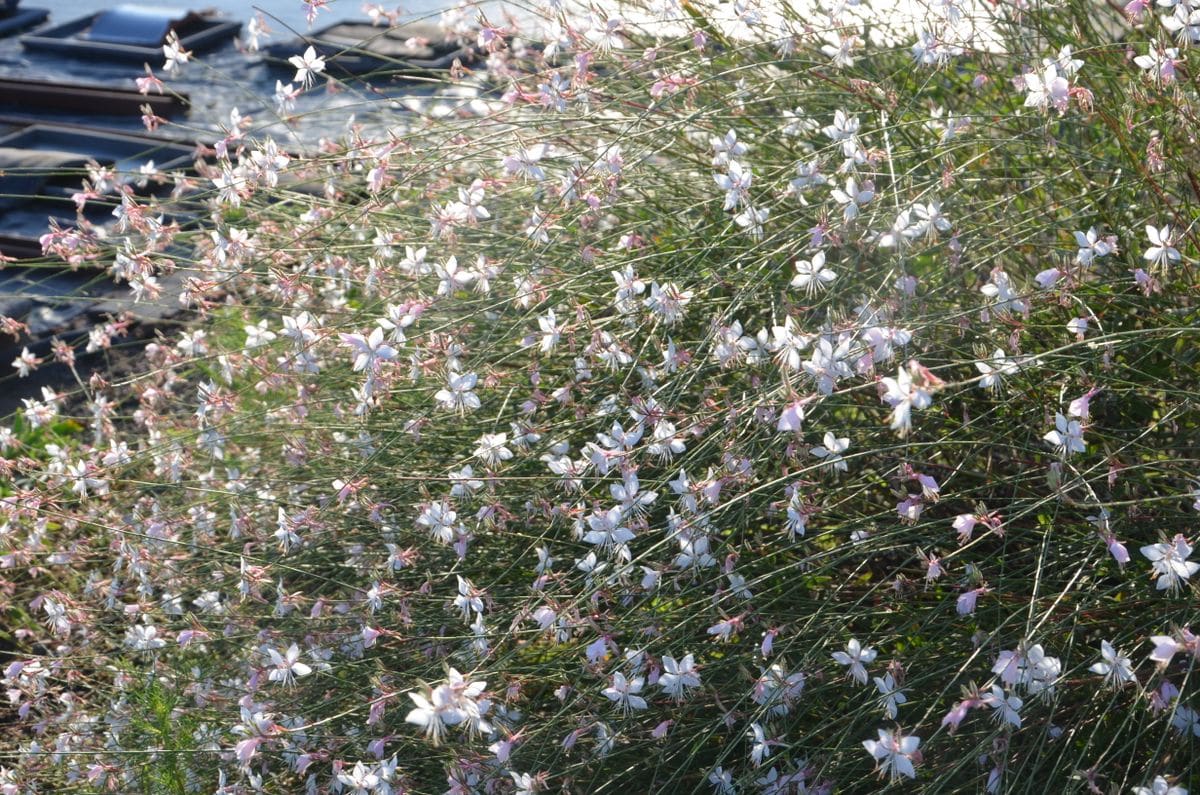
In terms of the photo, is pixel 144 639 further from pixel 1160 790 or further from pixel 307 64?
pixel 1160 790

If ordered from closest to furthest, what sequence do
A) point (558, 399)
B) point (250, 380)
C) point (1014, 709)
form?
point (1014, 709)
point (558, 399)
point (250, 380)

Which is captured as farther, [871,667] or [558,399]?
[558,399]

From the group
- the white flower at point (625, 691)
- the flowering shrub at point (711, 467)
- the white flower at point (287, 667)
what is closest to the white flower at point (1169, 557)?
the flowering shrub at point (711, 467)

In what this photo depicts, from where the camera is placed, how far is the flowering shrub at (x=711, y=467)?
212 centimetres

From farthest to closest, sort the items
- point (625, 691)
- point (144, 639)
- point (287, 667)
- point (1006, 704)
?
point (144, 639), point (287, 667), point (625, 691), point (1006, 704)

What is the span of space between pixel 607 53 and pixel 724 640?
1383mm

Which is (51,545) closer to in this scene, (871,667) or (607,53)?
(607,53)

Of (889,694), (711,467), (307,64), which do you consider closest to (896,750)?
(889,694)

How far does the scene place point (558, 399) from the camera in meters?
2.57

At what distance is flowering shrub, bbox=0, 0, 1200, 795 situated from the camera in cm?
212

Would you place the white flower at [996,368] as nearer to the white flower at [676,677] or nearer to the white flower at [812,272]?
the white flower at [812,272]

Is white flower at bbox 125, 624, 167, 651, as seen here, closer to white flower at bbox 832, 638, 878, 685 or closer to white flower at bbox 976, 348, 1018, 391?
white flower at bbox 832, 638, 878, 685

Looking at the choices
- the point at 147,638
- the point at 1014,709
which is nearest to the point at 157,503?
Answer: the point at 147,638

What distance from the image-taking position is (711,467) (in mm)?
2191
